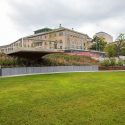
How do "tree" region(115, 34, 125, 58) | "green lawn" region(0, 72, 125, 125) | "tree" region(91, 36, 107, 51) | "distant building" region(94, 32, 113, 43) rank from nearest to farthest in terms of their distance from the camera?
1. "green lawn" region(0, 72, 125, 125)
2. "tree" region(115, 34, 125, 58)
3. "tree" region(91, 36, 107, 51)
4. "distant building" region(94, 32, 113, 43)

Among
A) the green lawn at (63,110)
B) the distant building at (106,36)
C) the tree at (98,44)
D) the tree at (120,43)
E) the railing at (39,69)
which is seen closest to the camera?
the green lawn at (63,110)

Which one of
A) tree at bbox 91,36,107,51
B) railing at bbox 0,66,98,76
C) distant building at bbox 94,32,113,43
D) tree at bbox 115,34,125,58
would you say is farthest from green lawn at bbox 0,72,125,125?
distant building at bbox 94,32,113,43

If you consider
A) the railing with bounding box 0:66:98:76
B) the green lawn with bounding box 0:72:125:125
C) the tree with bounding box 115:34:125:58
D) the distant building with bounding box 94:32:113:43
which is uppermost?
the distant building with bounding box 94:32:113:43

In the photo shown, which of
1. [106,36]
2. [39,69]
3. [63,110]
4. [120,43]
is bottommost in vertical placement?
[63,110]

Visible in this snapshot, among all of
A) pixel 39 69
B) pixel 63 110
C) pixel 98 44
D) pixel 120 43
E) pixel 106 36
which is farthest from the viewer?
pixel 106 36

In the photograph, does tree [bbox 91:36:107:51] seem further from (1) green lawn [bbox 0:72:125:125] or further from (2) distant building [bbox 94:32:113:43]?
(1) green lawn [bbox 0:72:125:125]

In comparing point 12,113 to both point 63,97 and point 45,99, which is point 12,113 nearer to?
point 45,99

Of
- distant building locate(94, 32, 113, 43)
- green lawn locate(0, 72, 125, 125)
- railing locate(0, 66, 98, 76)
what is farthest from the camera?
distant building locate(94, 32, 113, 43)

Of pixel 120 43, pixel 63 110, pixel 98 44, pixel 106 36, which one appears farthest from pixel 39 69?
pixel 106 36

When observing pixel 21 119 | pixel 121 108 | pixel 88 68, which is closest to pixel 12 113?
pixel 21 119

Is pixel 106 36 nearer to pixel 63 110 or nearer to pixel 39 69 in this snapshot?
pixel 39 69

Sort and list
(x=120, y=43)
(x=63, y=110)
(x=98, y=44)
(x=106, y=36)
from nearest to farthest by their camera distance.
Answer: (x=63, y=110) < (x=120, y=43) < (x=98, y=44) < (x=106, y=36)

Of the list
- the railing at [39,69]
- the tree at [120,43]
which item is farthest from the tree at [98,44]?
the railing at [39,69]

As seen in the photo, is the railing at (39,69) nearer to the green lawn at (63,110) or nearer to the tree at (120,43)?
the green lawn at (63,110)
